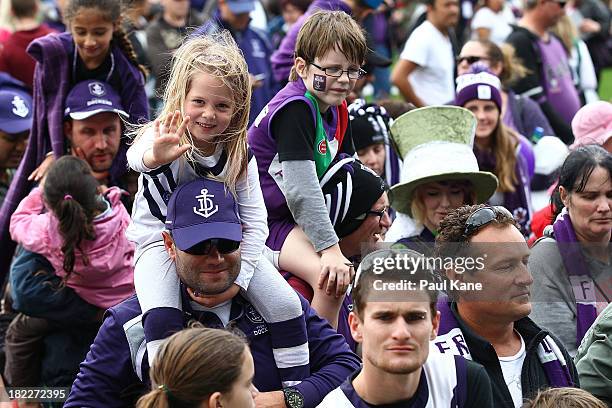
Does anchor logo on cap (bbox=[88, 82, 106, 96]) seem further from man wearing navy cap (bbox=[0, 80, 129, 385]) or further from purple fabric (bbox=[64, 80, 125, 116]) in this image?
man wearing navy cap (bbox=[0, 80, 129, 385])

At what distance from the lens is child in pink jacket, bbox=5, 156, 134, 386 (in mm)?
5406

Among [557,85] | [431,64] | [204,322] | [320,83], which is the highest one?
[557,85]

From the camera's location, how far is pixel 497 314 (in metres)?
4.26

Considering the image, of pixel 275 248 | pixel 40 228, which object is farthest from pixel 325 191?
pixel 40 228

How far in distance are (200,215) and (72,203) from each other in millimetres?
1430

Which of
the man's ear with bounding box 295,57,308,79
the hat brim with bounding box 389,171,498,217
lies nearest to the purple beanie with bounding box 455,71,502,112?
the hat brim with bounding box 389,171,498,217

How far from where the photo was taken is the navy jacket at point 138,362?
14.0 feet

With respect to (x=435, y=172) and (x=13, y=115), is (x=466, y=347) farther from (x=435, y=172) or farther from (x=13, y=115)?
(x=13, y=115)

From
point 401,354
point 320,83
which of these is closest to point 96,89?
point 320,83

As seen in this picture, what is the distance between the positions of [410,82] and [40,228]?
396cm

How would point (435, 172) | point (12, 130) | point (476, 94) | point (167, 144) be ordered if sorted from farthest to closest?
point (476, 94), point (12, 130), point (435, 172), point (167, 144)

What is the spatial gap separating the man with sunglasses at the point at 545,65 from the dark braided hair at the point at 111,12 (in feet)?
12.7

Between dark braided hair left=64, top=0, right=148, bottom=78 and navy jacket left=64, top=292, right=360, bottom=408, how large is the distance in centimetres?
231

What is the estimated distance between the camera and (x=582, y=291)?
5172 mm
